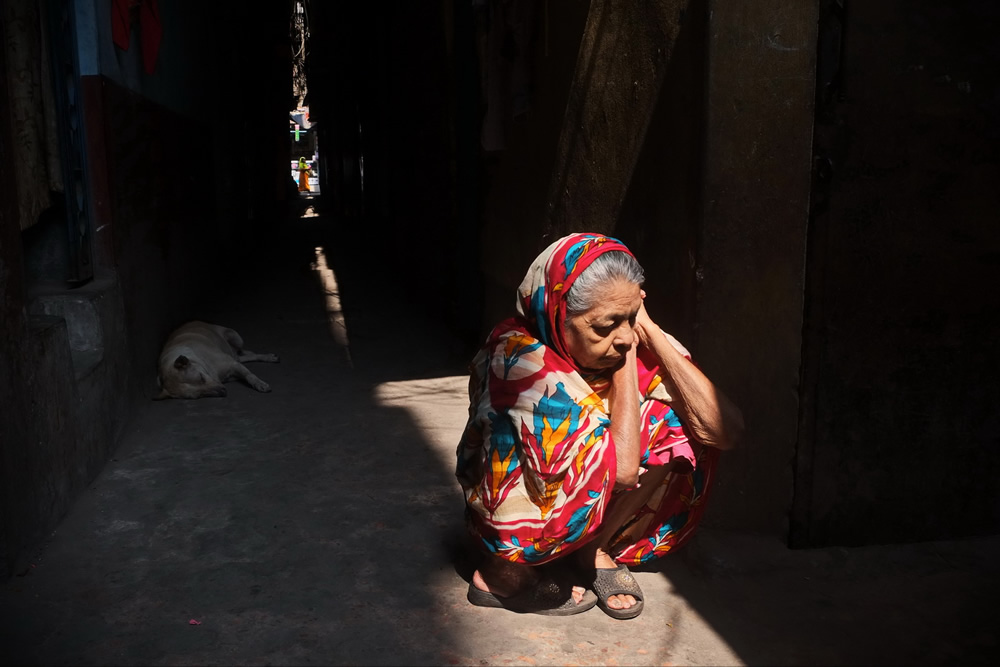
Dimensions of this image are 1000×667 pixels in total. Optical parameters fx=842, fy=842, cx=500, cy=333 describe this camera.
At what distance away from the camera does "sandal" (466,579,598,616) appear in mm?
2629

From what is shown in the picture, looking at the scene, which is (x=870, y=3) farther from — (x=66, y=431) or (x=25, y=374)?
(x=66, y=431)

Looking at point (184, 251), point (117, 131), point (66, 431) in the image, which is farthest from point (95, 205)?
point (184, 251)

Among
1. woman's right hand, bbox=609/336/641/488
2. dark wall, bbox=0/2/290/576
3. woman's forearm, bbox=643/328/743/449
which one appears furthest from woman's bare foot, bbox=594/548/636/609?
dark wall, bbox=0/2/290/576

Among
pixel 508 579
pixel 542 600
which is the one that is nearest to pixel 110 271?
pixel 508 579

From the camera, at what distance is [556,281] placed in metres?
2.42

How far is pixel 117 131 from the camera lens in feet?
15.4

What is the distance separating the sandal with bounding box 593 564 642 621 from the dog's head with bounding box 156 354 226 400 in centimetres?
337

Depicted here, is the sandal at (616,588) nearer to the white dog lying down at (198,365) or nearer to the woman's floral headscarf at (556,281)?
the woman's floral headscarf at (556,281)

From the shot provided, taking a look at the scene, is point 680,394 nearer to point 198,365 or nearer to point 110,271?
point 110,271

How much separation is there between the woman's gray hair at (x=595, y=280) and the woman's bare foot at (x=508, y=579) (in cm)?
85

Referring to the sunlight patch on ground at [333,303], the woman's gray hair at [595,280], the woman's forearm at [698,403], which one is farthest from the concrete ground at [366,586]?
the sunlight patch on ground at [333,303]

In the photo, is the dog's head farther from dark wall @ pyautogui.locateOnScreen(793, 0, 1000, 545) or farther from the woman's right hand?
dark wall @ pyautogui.locateOnScreen(793, 0, 1000, 545)

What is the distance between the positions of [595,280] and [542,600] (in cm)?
104

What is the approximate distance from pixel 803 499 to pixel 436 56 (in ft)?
18.1
